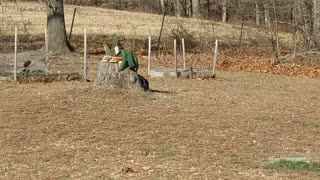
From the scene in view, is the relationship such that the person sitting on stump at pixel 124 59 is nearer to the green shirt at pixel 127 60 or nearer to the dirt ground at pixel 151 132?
the green shirt at pixel 127 60

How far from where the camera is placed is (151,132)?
34.4ft

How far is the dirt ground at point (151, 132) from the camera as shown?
8156mm

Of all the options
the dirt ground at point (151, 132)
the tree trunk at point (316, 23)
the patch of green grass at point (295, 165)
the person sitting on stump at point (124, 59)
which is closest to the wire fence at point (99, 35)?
the person sitting on stump at point (124, 59)

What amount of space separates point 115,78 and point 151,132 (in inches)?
134

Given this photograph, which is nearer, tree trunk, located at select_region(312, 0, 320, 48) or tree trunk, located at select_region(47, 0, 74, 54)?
tree trunk, located at select_region(47, 0, 74, 54)

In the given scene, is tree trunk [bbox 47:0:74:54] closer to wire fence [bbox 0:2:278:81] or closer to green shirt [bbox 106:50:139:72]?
wire fence [bbox 0:2:278:81]

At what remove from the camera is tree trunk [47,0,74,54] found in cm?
2288

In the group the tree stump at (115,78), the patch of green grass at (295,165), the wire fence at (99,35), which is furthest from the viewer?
the wire fence at (99,35)

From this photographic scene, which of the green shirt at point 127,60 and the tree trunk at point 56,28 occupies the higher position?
the tree trunk at point 56,28

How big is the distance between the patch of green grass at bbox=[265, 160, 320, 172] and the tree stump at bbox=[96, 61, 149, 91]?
5681 millimetres

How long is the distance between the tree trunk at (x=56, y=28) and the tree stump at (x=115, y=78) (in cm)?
931

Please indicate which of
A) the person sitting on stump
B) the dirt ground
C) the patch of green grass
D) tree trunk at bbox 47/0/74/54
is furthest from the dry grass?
the patch of green grass

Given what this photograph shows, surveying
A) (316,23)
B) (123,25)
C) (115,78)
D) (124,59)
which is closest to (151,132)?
(115,78)

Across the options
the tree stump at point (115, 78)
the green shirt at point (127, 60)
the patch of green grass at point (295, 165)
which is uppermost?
the green shirt at point (127, 60)
